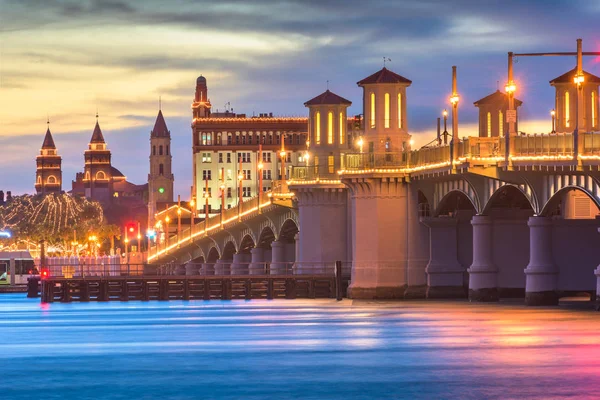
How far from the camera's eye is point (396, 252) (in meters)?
113

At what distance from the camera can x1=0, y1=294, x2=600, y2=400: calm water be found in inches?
1804

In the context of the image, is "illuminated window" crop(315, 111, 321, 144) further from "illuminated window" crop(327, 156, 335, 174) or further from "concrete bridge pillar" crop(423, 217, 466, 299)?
"concrete bridge pillar" crop(423, 217, 466, 299)

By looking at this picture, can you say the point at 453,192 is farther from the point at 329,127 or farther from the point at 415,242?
the point at 329,127

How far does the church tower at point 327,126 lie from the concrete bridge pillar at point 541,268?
36360 millimetres

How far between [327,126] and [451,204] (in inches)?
635

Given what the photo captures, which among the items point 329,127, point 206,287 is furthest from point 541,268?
point 206,287

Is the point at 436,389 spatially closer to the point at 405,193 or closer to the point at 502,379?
the point at 502,379

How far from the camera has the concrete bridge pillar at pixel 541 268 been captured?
307 feet

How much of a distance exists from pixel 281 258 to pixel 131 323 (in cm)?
6849

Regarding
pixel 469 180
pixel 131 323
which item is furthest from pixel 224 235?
pixel 131 323

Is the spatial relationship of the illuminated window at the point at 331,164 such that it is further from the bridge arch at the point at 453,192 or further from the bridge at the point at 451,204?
the bridge arch at the point at 453,192

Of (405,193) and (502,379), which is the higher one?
(405,193)

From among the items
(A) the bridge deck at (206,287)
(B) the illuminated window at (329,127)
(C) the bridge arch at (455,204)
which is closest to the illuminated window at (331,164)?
(B) the illuminated window at (329,127)

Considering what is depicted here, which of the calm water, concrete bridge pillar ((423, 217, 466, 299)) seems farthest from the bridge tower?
the calm water
